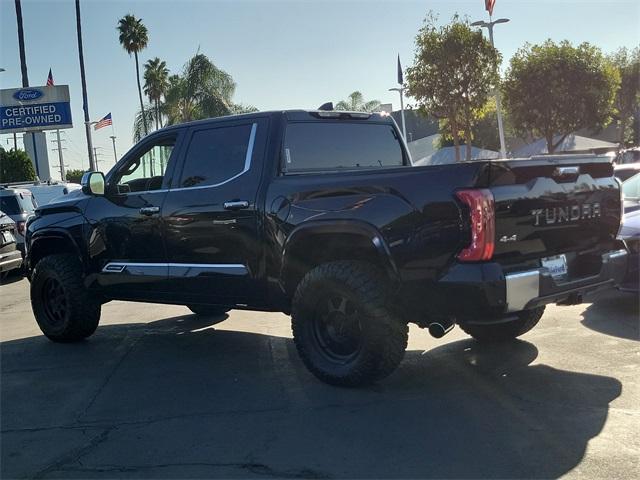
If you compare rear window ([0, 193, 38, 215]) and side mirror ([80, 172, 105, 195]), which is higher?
side mirror ([80, 172, 105, 195])

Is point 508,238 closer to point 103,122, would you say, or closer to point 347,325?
point 347,325

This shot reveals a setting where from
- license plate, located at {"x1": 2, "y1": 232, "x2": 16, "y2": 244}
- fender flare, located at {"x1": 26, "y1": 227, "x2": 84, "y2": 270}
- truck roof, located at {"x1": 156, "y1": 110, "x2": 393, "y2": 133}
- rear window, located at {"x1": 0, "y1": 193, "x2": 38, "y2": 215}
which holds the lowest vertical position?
license plate, located at {"x1": 2, "y1": 232, "x2": 16, "y2": 244}

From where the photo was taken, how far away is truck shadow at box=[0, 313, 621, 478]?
345cm

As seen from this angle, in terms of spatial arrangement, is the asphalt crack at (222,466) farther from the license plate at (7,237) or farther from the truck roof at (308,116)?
the license plate at (7,237)

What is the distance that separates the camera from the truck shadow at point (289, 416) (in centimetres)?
345

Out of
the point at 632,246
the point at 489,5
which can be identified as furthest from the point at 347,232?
the point at 489,5

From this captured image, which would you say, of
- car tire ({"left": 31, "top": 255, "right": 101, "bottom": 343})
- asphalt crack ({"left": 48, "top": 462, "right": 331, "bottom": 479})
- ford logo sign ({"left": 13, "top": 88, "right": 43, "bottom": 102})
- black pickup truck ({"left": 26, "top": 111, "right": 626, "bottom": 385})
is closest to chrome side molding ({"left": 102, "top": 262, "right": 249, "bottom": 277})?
black pickup truck ({"left": 26, "top": 111, "right": 626, "bottom": 385})

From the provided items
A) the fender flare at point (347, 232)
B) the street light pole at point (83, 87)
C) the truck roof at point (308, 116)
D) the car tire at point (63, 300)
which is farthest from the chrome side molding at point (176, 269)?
the street light pole at point (83, 87)

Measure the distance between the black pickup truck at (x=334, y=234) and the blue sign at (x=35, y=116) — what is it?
34.5 m

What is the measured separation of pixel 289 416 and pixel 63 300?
11.1ft

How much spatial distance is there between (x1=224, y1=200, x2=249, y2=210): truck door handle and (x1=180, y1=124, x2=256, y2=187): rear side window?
0.86ft

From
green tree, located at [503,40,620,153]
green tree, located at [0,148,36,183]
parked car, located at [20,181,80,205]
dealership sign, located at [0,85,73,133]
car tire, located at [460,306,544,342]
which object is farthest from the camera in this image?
dealership sign, located at [0,85,73,133]

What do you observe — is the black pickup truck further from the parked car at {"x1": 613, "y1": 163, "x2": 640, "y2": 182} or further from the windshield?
the parked car at {"x1": 613, "y1": 163, "x2": 640, "y2": 182}

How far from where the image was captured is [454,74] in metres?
26.0
